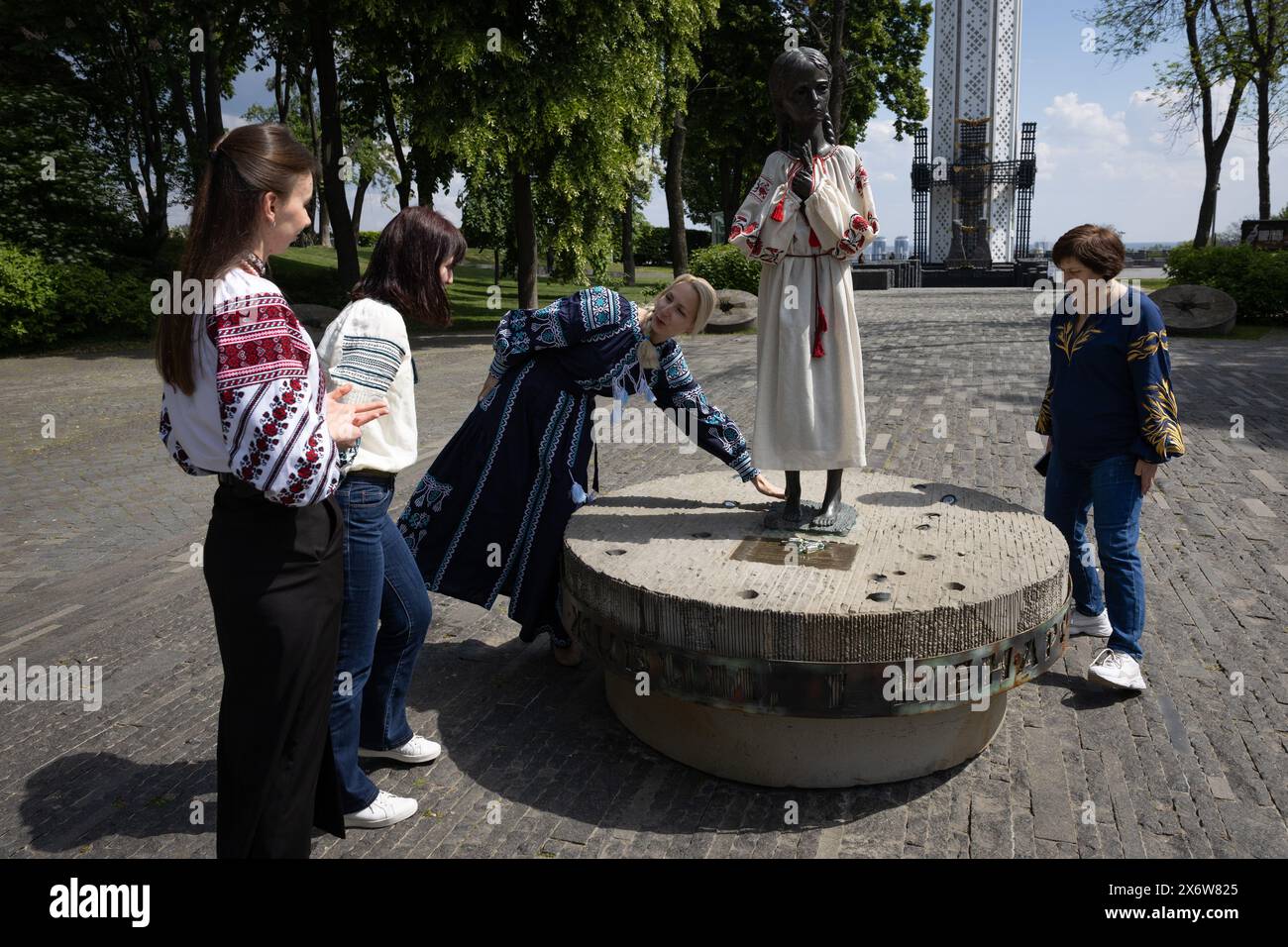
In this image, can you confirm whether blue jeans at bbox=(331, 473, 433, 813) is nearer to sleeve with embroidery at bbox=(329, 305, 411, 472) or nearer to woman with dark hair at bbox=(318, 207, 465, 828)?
woman with dark hair at bbox=(318, 207, 465, 828)

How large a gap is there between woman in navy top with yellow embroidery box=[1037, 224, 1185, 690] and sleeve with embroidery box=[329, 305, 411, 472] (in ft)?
9.10

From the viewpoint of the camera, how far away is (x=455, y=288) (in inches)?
1319

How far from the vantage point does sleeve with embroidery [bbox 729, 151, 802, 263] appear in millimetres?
3674

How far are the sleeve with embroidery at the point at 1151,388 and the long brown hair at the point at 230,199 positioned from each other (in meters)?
3.33

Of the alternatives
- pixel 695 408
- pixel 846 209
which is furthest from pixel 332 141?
pixel 846 209

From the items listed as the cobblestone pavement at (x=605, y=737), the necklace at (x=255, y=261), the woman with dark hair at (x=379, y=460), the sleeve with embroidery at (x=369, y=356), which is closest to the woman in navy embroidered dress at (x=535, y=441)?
the cobblestone pavement at (x=605, y=737)

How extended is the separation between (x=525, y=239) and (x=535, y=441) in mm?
16357

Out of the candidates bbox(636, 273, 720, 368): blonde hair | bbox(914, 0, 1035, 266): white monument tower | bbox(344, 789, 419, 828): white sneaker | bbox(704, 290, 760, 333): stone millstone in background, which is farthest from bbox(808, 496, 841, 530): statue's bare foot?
bbox(914, 0, 1035, 266): white monument tower

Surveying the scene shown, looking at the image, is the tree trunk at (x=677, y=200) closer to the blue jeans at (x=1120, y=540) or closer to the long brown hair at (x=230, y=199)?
the blue jeans at (x=1120, y=540)

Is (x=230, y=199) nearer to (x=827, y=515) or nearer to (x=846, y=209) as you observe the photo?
(x=846, y=209)

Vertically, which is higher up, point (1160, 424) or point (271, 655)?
point (1160, 424)

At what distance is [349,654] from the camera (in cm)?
301

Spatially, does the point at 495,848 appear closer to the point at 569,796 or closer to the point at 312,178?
the point at 569,796
